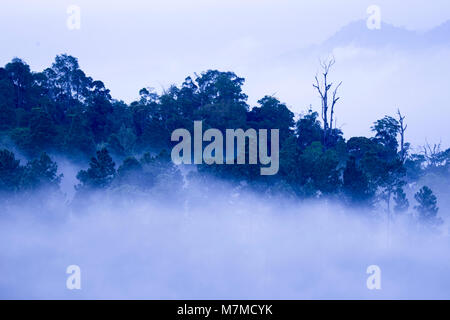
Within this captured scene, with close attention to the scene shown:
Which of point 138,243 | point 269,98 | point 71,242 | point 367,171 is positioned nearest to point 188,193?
point 138,243

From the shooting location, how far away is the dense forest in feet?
66.7

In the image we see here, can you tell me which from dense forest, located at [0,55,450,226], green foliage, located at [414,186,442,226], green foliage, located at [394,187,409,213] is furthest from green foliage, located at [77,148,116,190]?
green foliage, located at [414,186,442,226]

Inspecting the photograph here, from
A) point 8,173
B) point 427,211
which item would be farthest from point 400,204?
point 8,173

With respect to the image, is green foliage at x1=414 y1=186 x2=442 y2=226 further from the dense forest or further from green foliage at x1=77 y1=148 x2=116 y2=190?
green foliage at x1=77 y1=148 x2=116 y2=190

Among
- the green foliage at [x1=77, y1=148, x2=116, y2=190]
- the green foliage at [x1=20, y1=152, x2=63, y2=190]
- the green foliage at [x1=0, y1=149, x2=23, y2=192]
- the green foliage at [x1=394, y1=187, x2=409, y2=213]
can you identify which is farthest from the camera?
the green foliage at [x1=394, y1=187, x2=409, y2=213]

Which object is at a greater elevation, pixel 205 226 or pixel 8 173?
pixel 8 173

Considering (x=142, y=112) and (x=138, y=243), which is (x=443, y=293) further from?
(x=142, y=112)

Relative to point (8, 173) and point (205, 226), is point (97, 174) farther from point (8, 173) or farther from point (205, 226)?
point (205, 226)

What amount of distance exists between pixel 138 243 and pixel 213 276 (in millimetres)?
2999

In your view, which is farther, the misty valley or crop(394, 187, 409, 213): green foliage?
crop(394, 187, 409, 213): green foliage

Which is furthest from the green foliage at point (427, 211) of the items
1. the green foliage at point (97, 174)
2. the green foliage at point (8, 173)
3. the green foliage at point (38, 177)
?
the green foliage at point (8, 173)

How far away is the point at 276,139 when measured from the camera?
96.3ft

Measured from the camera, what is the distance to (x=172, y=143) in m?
28.4

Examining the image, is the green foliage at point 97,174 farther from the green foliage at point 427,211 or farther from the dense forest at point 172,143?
the green foliage at point 427,211
